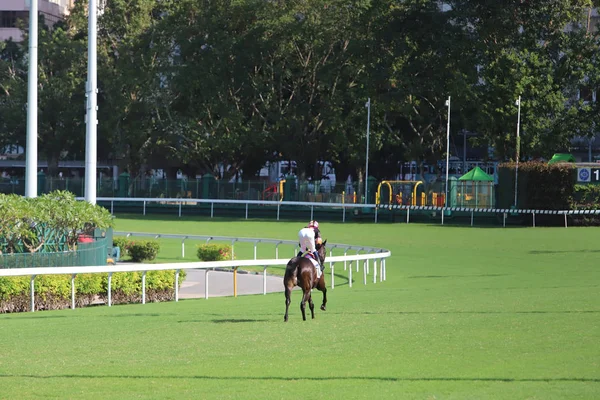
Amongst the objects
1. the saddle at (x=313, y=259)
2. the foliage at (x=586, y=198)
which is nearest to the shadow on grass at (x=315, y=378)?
the saddle at (x=313, y=259)

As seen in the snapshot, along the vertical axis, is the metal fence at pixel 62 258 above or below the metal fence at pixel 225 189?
below

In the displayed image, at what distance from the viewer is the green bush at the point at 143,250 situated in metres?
32.8

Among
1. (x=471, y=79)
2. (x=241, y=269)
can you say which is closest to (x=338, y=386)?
(x=241, y=269)

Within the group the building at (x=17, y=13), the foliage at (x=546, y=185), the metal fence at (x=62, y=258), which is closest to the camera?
the metal fence at (x=62, y=258)

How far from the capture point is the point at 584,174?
49656mm

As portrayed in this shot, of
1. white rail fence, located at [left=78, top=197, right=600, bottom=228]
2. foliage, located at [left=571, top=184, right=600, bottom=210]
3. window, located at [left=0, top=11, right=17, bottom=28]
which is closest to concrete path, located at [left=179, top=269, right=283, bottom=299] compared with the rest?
white rail fence, located at [left=78, top=197, right=600, bottom=228]

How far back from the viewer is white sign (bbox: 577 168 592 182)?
1945 inches

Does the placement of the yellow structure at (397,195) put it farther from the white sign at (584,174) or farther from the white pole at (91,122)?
the white pole at (91,122)

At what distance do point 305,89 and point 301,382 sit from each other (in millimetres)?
53674

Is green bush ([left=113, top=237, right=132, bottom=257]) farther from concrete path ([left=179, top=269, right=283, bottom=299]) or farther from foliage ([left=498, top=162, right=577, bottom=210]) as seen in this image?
foliage ([left=498, top=162, right=577, bottom=210])

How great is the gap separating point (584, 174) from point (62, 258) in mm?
34492

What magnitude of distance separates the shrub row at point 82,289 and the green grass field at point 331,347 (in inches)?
55.6

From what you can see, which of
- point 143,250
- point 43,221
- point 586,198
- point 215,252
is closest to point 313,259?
point 43,221

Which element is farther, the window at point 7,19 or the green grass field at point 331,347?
the window at point 7,19
